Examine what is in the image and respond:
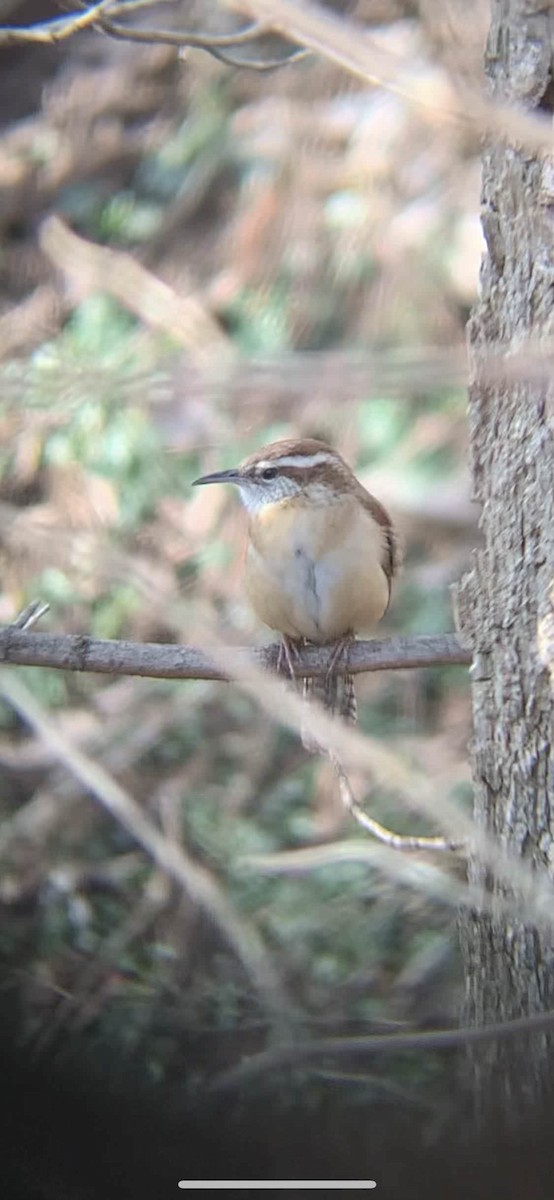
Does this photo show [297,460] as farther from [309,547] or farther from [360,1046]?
[360,1046]

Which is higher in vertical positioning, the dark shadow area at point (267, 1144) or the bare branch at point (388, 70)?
the bare branch at point (388, 70)

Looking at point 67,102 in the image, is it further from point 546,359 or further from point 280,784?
point 546,359

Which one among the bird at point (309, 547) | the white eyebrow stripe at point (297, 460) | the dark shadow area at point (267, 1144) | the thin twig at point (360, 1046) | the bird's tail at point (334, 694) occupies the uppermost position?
the white eyebrow stripe at point (297, 460)

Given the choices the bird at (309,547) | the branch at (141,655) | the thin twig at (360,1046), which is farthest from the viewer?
the bird at (309,547)

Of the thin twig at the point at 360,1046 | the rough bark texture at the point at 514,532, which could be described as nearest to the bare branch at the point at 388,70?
the rough bark texture at the point at 514,532

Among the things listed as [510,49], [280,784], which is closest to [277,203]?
[280,784]

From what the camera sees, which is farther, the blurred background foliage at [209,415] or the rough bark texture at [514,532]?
the blurred background foliage at [209,415]

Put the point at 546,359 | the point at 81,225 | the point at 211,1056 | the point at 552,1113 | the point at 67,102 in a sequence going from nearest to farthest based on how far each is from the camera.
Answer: the point at 546,359 < the point at 552,1113 < the point at 211,1056 < the point at 67,102 < the point at 81,225

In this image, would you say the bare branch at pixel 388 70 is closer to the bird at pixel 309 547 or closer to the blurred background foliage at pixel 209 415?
the bird at pixel 309 547
